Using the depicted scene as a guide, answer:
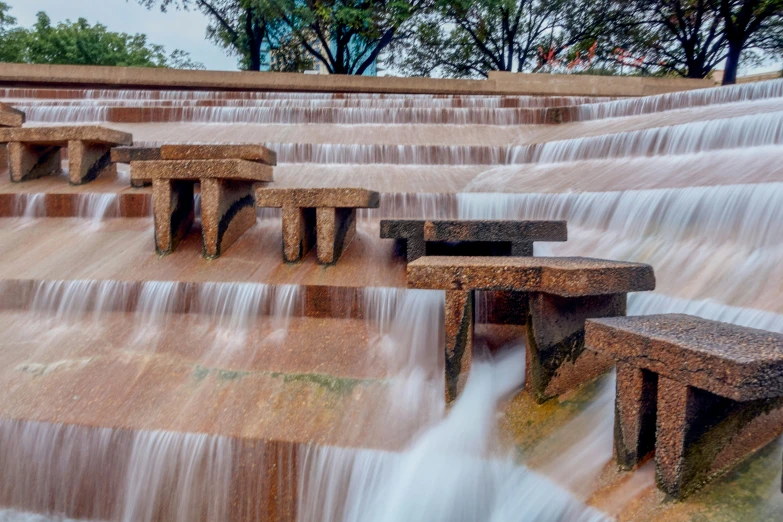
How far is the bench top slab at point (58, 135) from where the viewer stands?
17.3ft

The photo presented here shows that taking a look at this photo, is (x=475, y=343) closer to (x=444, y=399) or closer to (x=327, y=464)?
(x=444, y=399)

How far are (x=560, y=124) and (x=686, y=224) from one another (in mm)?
4089

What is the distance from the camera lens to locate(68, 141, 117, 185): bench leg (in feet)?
17.7

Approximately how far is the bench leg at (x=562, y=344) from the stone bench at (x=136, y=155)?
13.3 ft

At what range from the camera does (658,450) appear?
6.36ft

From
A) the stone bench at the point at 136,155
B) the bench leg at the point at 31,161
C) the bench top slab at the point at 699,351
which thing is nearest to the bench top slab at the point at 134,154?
the stone bench at the point at 136,155

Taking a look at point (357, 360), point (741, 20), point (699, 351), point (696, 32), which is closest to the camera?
point (699, 351)

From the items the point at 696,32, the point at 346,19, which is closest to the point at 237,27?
the point at 346,19

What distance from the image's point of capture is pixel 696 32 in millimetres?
18812

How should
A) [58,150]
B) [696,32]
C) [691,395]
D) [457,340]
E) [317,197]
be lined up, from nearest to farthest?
1. [691,395]
2. [457,340]
3. [317,197]
4. [58,150]
5. [696,32]

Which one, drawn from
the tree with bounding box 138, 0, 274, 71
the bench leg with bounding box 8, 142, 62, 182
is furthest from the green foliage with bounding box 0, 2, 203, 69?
the bench leg with bounding box 8, 142, 62, 182

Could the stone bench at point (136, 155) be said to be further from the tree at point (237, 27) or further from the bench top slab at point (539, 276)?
the tree at point (237, 27)

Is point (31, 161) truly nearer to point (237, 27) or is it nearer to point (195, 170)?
point (195, 170)

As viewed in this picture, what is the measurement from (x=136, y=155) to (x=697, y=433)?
17.0 feet
